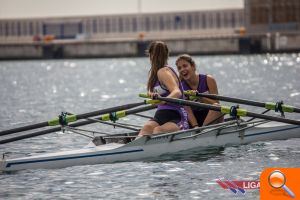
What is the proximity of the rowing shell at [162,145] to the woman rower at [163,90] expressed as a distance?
206 millimetres

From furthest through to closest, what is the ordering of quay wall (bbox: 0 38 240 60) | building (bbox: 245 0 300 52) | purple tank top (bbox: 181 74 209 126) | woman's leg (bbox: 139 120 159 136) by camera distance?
building (bbox: 245 0 300 52)
quay wall (bbox: 0 38 240 60)
purple tank top (bbox: 181 74 209 126)
woman's leg (bbox: 139 120 159 136)

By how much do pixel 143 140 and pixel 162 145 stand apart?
547 millimetres

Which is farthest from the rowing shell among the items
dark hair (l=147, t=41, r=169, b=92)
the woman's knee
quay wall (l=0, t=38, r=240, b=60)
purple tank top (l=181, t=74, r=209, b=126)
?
quay wall (l=0, t=38, r=240, b=60)

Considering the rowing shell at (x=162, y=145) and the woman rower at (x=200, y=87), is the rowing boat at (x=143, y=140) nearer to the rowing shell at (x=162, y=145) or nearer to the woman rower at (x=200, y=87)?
the rowing shell at (x=162, y=145)

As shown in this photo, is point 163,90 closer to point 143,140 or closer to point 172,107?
point 172,107

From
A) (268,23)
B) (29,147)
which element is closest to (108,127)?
(29,147)

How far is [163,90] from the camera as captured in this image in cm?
1873

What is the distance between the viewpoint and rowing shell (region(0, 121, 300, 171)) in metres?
18.6

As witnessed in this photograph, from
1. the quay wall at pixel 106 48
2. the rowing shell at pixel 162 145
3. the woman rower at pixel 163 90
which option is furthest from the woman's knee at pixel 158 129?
the quay wall at pixel 106 48

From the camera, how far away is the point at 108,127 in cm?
2906

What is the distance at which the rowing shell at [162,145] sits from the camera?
18.6 metres

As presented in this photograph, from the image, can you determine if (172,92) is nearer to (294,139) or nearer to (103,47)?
(294,139)

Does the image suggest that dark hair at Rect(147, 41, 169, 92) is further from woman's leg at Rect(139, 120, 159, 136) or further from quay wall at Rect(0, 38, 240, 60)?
quay wall at Rect(0, 38, 240, 60)

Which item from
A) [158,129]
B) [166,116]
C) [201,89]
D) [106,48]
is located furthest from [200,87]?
[106,48]
